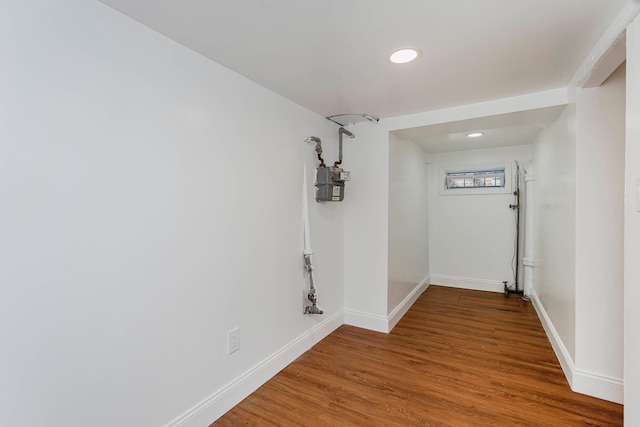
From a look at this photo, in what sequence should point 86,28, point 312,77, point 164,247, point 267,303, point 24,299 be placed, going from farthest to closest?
point 267,303 → point 312,77 → point 164,247 → point 86,28 → point 24,299

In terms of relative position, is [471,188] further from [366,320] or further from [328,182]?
[328,182]

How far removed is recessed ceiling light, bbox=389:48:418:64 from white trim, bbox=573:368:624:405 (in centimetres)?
219

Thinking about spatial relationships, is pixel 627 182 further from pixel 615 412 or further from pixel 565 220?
pixel 615 412

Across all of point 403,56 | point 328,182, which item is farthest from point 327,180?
point 403,56

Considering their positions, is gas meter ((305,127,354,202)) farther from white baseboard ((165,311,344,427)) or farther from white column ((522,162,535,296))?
white column ((522,162,535,296))

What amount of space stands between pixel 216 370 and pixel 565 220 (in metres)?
2.55

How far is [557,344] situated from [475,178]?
250 cm

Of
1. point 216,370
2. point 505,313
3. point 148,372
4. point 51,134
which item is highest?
point 51,134

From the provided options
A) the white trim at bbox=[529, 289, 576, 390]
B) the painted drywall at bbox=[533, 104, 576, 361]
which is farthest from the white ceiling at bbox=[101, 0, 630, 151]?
the white trim at bbox=[529, 289, 576, 390]

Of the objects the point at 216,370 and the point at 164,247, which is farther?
the point at 216,370

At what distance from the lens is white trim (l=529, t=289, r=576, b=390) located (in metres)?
2.06

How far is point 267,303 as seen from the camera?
2.17 meters

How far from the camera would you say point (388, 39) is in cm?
152

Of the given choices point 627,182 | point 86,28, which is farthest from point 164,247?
point 627,182
